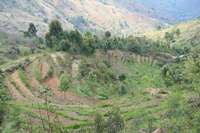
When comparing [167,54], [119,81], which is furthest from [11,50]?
[167,54]

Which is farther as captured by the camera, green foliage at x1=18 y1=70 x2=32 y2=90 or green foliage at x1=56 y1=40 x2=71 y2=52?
green foliage at x1=56 y1=40 x2=71 y2=52

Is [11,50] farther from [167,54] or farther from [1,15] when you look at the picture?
[1,15]

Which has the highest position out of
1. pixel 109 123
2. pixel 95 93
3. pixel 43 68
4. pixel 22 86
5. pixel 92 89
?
pixel 43 68

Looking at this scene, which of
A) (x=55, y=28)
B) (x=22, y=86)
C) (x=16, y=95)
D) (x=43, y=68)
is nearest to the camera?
(x=16, y=95)

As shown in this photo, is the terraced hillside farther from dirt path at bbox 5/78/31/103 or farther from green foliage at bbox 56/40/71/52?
green foliage at bbox 56/40/71/52

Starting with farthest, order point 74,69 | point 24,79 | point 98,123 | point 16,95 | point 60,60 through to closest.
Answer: point 60,60 → point 74,69 → point 24,79 → point 16,95 → point 98,123

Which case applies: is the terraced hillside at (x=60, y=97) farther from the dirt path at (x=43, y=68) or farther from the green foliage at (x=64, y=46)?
the green foliage at (x=64, y=46)

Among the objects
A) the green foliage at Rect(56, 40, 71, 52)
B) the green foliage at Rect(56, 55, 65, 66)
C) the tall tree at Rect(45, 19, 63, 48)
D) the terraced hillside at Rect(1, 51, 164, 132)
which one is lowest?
the terraced hillside at Rect(1, 51, 164, 132)

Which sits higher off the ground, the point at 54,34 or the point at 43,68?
the point at 54,34

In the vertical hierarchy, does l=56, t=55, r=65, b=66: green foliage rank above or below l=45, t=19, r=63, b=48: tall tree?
below

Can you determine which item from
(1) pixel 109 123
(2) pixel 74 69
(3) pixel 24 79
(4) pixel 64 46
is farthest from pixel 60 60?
(1) pixel 109 123

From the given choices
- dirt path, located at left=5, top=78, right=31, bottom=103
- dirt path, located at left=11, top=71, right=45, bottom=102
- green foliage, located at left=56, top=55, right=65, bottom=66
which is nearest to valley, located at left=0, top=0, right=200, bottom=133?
dirt path, located at left=11, top=71, right=45, bottom=102

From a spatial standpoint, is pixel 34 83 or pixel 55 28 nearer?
pixel 34 83

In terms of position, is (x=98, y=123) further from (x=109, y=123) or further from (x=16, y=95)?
(x=16, y=95)
